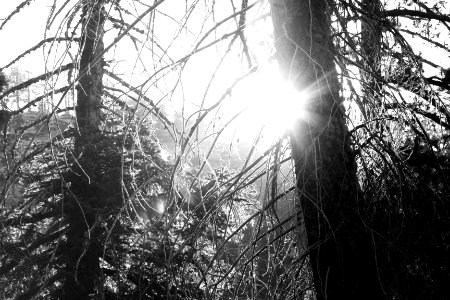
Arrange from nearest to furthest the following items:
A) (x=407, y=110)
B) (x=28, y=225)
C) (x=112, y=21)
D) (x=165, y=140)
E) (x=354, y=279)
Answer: (x=354, y=279)
(x=407, y=110)
(x=112, y=21)
(x=28, y=225)
(x=165, y=140)

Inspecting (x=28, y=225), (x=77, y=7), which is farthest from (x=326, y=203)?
(x=28, y=225)

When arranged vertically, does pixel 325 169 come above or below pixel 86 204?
below

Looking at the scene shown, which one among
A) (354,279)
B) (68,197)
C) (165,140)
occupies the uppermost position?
(165,140)

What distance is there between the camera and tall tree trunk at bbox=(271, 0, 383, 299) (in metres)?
1.98

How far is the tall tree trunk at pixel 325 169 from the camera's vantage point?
1.98 metres

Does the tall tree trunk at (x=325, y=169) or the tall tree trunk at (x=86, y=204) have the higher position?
the tall tree trunk at (x=86, y=204)

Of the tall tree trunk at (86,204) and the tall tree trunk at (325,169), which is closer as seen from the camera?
the tall tree trunk at (325,169)

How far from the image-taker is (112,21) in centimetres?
685

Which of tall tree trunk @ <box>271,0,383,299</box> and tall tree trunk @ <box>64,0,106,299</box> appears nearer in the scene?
tall tree trunk @ <box>271,0,383,299</box>

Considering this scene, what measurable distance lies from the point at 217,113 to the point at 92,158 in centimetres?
519

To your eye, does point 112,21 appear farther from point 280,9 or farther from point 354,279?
point 354,279

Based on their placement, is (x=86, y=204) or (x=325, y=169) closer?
(x=325, y=169)

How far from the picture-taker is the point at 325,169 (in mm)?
2094

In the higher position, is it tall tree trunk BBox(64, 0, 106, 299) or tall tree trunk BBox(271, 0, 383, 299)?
tall tree trunk BBox(64, 0, 106, 299)
